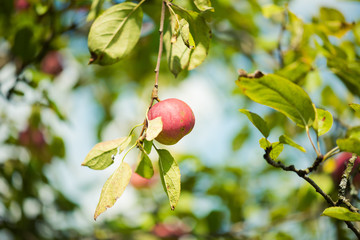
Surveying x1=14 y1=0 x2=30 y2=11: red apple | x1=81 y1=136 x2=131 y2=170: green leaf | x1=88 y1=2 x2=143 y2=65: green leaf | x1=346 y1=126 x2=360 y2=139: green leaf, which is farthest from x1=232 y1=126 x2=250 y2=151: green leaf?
x1=81 y1=136 x2=131 y2=170: green leaf

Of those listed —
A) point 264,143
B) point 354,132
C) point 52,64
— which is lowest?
point 52,64

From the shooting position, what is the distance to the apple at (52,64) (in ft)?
7.30

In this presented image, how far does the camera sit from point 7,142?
2.04 metres

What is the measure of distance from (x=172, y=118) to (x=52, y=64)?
69.3 inches

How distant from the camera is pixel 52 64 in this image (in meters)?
2.26

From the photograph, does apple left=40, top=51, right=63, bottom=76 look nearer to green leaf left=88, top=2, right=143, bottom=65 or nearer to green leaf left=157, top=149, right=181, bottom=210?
green leaf left=88, top=2, right=143, bottom=65

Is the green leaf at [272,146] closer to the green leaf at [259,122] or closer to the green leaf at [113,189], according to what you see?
the green leaf at [259,122]

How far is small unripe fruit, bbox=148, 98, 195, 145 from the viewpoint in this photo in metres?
0.71

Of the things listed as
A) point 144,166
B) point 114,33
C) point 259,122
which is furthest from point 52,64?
point 259,122

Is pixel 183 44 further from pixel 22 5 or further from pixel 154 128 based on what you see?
pixel 22 5

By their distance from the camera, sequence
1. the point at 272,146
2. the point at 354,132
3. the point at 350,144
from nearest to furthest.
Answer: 1. the point at 350,144
2. the point at 272,146
3. the point at 354,132

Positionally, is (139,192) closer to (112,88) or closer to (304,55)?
(112,88)

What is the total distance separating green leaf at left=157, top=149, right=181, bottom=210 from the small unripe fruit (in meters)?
0.03

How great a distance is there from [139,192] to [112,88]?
82cm
